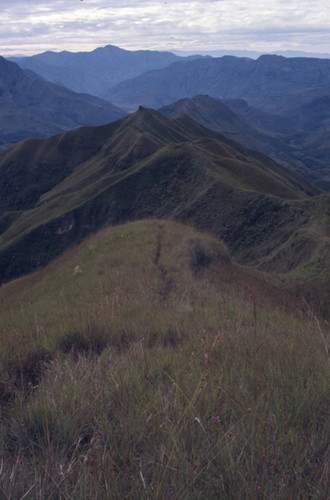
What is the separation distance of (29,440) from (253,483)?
140 cm

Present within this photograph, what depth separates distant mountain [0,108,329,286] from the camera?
117 feet

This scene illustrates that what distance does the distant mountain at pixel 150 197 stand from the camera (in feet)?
117

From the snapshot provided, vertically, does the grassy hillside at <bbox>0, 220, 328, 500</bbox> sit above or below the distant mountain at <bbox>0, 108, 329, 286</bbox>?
above

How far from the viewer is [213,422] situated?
233cm

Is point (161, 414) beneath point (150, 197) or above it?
above

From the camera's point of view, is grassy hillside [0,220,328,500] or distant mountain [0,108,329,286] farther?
distant mountain [0,108,329,286]

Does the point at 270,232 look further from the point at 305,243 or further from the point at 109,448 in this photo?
the point at 109,448

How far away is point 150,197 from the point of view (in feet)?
181

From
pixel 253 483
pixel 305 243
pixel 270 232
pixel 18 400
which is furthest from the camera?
pixel 270 232

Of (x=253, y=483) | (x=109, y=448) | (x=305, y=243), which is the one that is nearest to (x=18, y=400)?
(x=109, y=448)

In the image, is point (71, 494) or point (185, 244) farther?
point (185, 244)

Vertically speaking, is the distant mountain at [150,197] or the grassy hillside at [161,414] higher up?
the grassy hillside at [161,414]

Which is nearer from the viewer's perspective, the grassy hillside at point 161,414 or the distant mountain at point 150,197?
the grassy hillside at point 161,414

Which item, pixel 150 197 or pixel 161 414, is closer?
pixel 161 414
